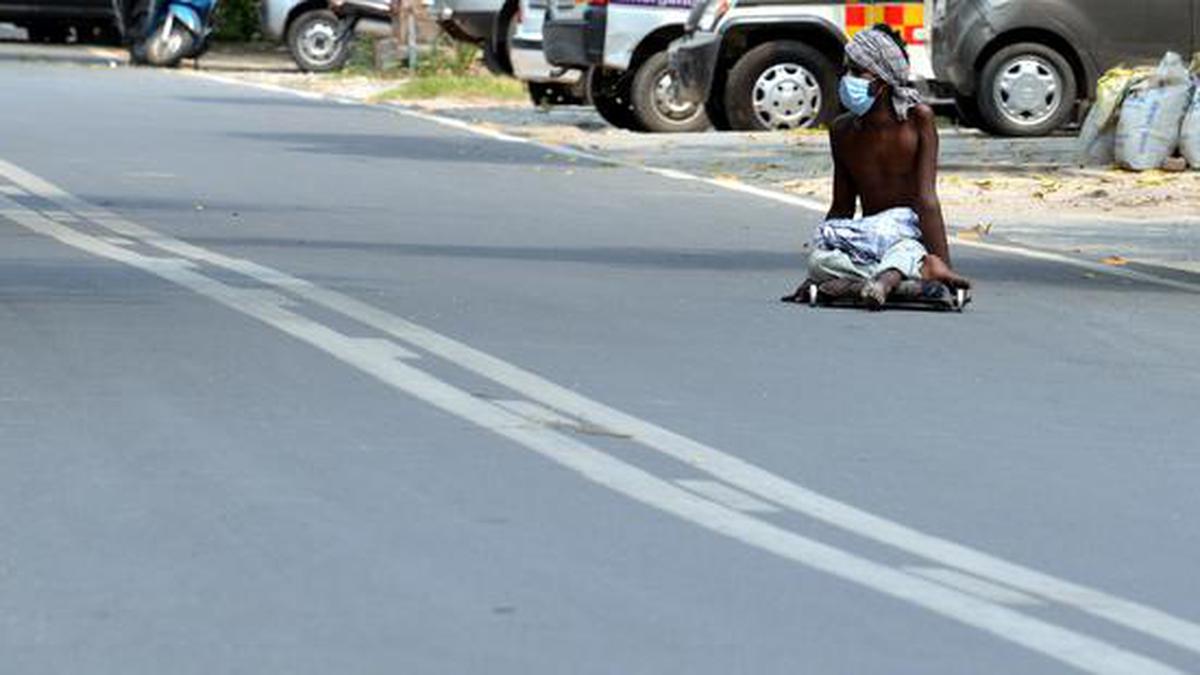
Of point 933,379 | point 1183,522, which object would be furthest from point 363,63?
point 1183,522

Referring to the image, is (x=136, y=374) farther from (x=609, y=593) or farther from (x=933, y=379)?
(x=609, y=593)

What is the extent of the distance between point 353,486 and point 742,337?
4580mm

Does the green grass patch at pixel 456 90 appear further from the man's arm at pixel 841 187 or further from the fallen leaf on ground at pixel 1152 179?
the man's arm at pixel 841 187

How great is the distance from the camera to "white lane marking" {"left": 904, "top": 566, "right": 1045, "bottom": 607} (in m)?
7.77

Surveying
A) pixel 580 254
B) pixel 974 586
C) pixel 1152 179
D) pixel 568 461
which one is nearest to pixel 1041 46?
pixel 1152 179

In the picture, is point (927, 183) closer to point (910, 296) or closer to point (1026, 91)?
point (910, 296)

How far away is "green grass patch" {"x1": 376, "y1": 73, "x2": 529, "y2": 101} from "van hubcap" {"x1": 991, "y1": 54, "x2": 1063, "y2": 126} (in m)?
11.3

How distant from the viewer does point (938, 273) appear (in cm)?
1500

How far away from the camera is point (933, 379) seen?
40.7ft

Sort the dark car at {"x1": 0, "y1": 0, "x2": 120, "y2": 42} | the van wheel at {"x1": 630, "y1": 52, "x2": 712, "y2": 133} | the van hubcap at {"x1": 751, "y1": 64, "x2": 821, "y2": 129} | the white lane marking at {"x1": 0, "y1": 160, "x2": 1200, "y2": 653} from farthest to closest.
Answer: the dark car at {"x1": 0, "y1": 0, "x2": 120, "y2": 42}, the van wheel at {"x1": 630, "y1": 52, "x2": 712, "y2": 133}, the van hubcap at {"x1": 751, "y1": 64, "x2": 821, "y2": 129}, the white lane marking at {"x1": 0, "y1": 160, "x2": 1200, "y2": 653}

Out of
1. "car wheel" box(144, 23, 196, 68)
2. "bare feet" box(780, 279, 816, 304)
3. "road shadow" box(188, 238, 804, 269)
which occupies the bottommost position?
"car wheel" box(144, 23, 196, 68)

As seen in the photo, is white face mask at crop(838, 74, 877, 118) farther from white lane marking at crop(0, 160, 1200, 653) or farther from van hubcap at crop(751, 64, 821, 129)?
van hubcap at crop(751, 64, 821, 129)

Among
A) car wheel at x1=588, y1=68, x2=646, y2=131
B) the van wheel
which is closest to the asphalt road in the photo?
the van wheel

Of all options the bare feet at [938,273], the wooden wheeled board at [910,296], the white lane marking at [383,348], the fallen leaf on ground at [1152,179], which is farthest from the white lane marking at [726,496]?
the fallen leaf on ground at [1152,179]
